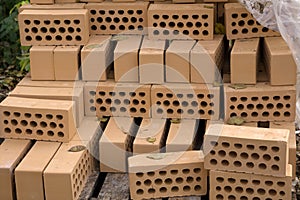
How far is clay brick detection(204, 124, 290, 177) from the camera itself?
10.6 feet

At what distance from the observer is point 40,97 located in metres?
3.83

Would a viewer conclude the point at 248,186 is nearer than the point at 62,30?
Yes

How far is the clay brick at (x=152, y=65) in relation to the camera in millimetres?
3785

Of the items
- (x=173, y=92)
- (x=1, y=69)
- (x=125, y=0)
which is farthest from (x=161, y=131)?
(x=1, y=69)

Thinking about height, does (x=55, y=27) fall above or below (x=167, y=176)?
above

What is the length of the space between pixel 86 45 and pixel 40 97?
42 centimetres

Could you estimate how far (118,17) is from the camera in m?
4.10

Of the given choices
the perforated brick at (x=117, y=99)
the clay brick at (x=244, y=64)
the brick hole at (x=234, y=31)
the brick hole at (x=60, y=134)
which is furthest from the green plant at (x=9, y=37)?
the clay brick at (x=244, y=64)

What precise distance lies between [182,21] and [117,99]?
600 mm

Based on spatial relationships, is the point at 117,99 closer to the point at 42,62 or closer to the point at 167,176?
the point at 42,62

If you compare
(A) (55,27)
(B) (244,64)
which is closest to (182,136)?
(B) (244,64)

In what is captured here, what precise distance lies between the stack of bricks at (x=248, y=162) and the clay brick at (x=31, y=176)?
2.76 feet

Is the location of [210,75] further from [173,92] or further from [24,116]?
[24,116]

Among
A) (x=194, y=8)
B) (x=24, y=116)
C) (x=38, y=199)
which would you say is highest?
(x=194, y=8)
